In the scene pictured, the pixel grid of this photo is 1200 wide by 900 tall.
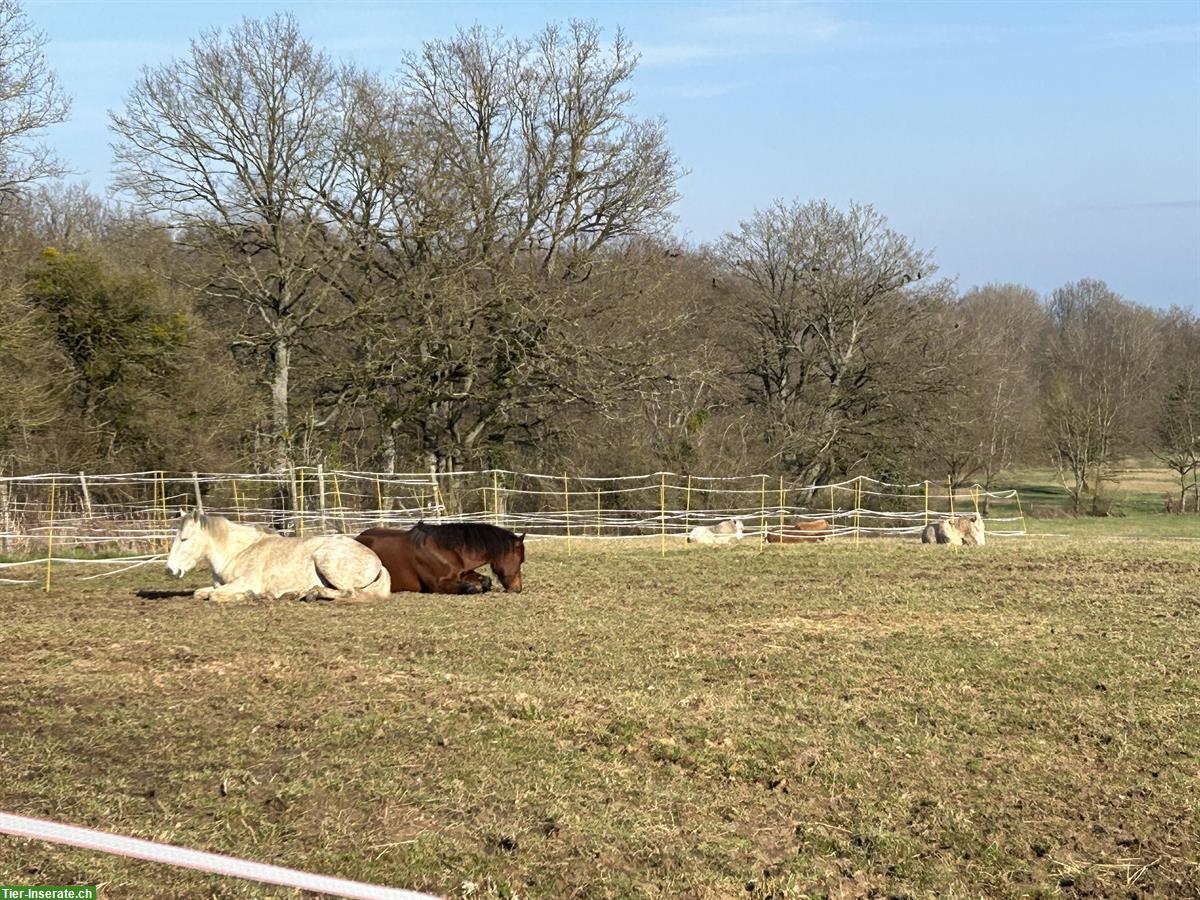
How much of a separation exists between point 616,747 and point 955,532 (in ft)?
55.4

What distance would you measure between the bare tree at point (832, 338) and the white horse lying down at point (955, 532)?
955 centimetres

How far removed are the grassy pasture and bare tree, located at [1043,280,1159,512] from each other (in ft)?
94.0

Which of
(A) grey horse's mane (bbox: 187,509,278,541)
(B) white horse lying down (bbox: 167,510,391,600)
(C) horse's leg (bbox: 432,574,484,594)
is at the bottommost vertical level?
(C) horse's leg (bbox: 432,574,484,594)

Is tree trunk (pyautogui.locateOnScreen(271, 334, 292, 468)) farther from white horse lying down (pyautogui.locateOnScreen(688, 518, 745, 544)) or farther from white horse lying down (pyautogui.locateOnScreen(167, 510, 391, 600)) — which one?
white horse lying down (pyautogui.locateOnScreen(167, 510, 391, 600))

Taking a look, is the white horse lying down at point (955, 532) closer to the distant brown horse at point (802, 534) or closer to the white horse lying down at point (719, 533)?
the distant brown horse at point (802, 534)

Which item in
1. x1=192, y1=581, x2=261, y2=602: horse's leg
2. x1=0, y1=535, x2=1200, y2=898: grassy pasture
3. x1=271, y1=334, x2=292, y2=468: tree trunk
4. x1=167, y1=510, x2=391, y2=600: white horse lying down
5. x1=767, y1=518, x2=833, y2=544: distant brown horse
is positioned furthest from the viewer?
x1=271, y1=334, x2=292, y2=468: tree trunk

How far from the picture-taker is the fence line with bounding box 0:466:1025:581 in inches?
571

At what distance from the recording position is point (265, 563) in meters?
9.95

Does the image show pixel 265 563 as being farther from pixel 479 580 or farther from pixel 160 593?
pixel 479 580

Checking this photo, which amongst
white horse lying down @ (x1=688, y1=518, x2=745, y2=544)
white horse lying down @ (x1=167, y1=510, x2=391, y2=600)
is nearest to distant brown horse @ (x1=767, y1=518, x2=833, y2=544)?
white horse lying down @ (x1=688, y1=518, x2=745, y2=544)

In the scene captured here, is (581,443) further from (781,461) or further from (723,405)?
(781,461)

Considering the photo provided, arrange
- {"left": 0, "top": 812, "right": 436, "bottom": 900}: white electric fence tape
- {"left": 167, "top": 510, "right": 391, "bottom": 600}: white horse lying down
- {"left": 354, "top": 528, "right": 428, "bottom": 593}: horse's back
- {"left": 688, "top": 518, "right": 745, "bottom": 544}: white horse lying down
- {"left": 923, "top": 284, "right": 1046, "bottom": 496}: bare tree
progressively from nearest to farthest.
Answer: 1. {"left": 0, "top": 812, "right": 436, "bottom": 900}: white electric fence tape
2. {"left": 167, "top": 510, "right": 391, "bottom": 600}: white horse lying down
3. {"left": 354, "top": 528, "right": 428, "bottom": 593}: horse's back
4. {"left": 688, "top": 518, "right": 745, "bottom": 544}: white horse lying down
5. {"left": 923, "top": 284, "right": 1046, "bottom": 496}: bare tree

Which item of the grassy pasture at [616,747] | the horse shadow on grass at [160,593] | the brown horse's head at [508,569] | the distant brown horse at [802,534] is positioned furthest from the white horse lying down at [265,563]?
the distant brown horse at [802,534]

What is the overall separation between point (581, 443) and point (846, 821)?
20940 millimetres
